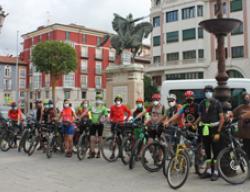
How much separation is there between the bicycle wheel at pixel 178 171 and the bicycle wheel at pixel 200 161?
3.00 ft

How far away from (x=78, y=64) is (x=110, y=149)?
6162 centimetres

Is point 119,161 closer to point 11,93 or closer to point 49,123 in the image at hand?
point 49,123

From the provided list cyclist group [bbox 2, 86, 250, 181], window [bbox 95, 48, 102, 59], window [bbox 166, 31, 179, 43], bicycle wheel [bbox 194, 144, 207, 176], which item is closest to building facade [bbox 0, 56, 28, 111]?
window [bbox 95, 48, 102, 59]

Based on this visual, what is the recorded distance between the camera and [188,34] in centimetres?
4997

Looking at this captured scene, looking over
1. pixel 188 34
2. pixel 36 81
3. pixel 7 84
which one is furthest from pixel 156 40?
pixel 7 84

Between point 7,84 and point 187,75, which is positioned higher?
point 7,84

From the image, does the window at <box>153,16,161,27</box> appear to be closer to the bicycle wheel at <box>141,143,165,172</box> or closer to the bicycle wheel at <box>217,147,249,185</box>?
the bicycle wheel at <box>141,143,165,172</box>

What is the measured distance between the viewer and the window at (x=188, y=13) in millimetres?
49844

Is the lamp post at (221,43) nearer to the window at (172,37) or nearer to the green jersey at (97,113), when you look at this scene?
the green jersey at (97,113)

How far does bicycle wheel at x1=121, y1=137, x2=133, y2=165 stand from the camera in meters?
9.91

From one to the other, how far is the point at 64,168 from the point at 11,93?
7243 cm

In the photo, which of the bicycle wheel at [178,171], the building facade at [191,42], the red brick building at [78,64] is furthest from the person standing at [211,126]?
the red brick building at [78,64]

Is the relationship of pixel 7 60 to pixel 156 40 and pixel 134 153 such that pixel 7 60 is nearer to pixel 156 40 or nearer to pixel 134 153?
pixel 156 40

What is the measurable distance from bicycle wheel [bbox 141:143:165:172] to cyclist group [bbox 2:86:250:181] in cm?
41
